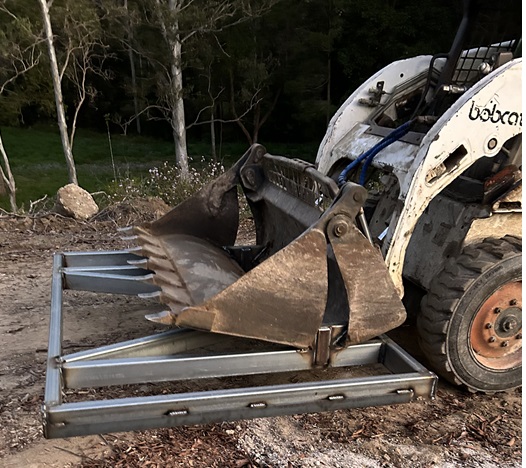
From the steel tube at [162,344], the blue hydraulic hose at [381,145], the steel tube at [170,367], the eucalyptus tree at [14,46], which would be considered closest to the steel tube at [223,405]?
the steel tube at [170,367]

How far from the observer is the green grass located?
20.9 m

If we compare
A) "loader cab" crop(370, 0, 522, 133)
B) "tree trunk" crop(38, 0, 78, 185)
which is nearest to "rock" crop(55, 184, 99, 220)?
"loader cab" crop(370, 0, 522, 133)

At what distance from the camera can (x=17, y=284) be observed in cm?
560

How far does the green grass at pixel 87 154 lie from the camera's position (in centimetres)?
2092

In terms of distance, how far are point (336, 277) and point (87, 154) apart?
25726 mm

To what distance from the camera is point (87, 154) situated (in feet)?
89.3

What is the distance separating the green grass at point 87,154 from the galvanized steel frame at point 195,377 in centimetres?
1648

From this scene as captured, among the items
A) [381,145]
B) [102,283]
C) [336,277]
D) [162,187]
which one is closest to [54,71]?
[162,187]

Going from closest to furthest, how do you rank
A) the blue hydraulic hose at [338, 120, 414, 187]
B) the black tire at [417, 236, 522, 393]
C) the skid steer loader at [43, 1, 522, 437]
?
1. the skid steer loader at [43, 1, 522, 437]
2. the black tire at [417, 236, 522, 393]
3. the blue hydraulic hose at [338, 120, 414, 187]

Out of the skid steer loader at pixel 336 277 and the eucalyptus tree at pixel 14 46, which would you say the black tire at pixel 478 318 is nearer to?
the skid steer loader at pixel 336 277

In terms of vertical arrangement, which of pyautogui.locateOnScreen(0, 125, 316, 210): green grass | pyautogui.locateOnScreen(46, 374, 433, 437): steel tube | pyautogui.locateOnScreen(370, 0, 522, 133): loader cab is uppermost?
pyautogui.locateOnScreen(370, 0, 522, 133): loader cab

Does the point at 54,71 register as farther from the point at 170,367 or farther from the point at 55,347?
the point at 170,367

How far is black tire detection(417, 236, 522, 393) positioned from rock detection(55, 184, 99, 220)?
583 cm

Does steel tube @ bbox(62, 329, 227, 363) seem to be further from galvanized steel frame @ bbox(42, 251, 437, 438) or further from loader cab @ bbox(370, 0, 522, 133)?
loader cab @ bbox(370, 0, 522, 133)
